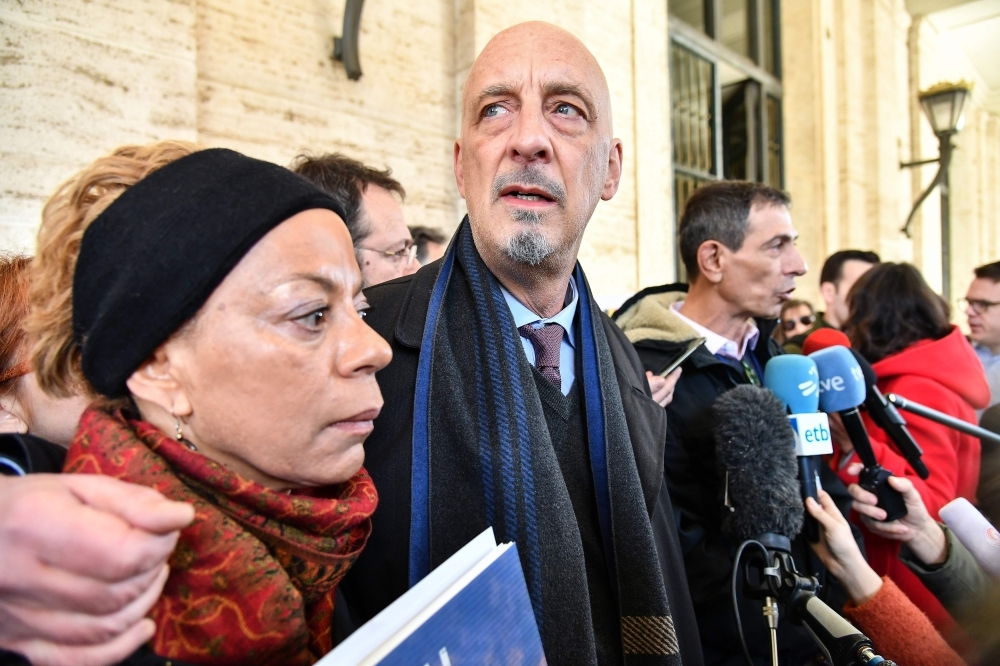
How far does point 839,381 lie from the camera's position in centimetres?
182

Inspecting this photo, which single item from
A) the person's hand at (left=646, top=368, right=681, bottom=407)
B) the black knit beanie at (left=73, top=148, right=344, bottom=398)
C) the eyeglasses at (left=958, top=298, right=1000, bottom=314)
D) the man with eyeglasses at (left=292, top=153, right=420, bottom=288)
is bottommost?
the person's hand at (left=646, top=368, right=681, bottom=407)

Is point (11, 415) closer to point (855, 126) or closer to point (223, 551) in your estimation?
point (223, 551)

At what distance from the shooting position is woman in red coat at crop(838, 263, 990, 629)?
1.98 meters

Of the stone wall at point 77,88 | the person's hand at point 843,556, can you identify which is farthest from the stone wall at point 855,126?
the stone wall at point 77,88

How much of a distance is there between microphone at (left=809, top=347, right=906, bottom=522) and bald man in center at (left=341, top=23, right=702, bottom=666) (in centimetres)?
64

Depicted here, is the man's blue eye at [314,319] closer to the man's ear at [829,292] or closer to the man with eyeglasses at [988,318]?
the man with eyeglasses at [988,318]

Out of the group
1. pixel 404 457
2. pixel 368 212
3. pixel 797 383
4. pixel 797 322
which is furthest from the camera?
pixel 797 322

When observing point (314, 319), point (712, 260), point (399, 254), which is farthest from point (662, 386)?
point (314, 319)

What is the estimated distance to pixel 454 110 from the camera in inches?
141

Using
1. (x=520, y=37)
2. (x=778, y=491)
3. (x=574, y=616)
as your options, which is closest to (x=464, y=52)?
(x=520, y=37)

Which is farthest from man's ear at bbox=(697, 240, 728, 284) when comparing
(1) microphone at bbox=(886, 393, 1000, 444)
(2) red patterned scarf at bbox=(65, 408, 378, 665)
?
(2) red patterned scarf at bbox=(65, 408, 378, 665)

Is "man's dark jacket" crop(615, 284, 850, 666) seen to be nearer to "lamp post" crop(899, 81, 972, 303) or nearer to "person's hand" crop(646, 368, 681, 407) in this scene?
"person's hand" crop(646, 368, 681, 407)

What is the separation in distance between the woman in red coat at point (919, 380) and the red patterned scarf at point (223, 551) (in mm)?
1810

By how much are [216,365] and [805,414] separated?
1584 mm
